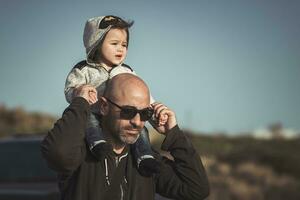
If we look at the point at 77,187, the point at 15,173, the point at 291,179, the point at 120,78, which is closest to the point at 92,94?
the point at 120,78

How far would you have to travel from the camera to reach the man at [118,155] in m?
3.09

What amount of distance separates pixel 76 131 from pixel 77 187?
0.23 metres

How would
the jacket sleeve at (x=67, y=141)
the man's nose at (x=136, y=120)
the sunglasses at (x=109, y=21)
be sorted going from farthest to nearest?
the sunglasses at (x=109, y=21) → the man's nose at (x=136, y=120) → the jacket sleeve at (x=67, y=141)

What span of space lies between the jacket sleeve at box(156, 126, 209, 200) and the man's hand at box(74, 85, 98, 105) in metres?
0.37

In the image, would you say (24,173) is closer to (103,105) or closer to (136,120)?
(103,105)

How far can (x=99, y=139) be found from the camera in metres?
3.22

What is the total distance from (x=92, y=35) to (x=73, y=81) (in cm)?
22

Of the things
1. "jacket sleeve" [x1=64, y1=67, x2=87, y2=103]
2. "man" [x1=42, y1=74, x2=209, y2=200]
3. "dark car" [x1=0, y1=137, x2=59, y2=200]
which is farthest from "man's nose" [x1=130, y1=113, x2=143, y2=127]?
"dark car" [x1=0, y1=137, x2=59, y2=200]

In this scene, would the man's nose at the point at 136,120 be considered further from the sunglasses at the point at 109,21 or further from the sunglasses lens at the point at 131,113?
the sunglasses at the point at 109,21

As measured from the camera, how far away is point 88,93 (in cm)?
324

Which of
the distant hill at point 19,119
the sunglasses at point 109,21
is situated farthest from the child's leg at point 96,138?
the distant hill at point 19,119

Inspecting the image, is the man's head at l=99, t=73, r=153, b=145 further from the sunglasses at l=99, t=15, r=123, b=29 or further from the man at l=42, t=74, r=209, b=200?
the sunglasses at l=99, t=15, r=123, b=29

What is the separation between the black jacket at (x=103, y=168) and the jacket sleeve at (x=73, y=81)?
276mm

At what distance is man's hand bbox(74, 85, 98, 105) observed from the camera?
10.6 feet
